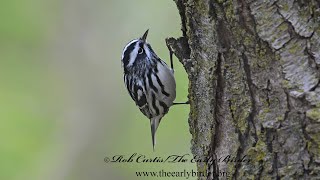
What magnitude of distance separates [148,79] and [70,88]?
2754 millimetres

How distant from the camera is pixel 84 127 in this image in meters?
7.25

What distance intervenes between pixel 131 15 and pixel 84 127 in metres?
1.31

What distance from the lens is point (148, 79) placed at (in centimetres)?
493

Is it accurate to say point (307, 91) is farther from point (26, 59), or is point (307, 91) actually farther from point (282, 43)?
point (26, 59)

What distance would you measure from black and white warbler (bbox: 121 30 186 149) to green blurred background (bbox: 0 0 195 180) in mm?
1422

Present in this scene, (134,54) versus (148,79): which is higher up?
(134,54)

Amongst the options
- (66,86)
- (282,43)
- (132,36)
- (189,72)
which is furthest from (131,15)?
(282,43)

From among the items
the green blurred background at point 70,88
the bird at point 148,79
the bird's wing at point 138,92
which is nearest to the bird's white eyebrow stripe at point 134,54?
the bird at point 148,79

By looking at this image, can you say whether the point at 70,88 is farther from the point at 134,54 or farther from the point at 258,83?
the point at 258,83

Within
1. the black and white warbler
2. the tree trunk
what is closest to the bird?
the black and white warbler

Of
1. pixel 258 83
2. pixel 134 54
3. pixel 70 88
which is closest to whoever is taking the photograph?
pixel 258 83

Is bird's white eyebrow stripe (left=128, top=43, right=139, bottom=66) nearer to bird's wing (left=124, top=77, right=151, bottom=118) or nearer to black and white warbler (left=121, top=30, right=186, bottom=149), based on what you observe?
black and white warbler (left=121, top=30, right=186, bottom=149)

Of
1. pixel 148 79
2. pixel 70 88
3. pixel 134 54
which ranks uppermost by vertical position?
pixel 134 54

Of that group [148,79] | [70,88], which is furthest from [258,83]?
[70,88]
